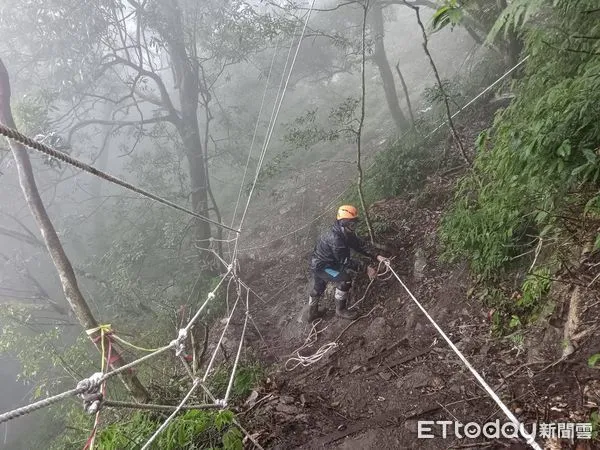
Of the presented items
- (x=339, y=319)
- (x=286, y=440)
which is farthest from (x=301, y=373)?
(x=286, y=440)

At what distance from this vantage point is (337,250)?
18.4 feet

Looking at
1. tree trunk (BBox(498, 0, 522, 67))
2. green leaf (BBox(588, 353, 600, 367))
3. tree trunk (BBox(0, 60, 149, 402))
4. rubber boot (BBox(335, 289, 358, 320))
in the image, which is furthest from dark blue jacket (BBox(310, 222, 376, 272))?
tree trunk (BBox(498, 0, 522, 67))

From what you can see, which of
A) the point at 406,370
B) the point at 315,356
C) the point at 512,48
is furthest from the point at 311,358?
the point at 512,48

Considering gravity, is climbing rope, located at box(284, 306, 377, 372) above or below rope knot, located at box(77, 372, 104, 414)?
below

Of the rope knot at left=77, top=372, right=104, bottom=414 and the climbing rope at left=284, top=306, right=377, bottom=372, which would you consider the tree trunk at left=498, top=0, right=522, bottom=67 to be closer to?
the climbing rope at left=284, top=306, right=377, bottom=372

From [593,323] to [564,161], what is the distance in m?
1.23

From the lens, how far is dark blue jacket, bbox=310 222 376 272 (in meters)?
5.57

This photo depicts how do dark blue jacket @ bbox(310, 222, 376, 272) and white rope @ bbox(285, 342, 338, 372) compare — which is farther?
dark blue jacket @ bbox(310, 222, 376, 272)

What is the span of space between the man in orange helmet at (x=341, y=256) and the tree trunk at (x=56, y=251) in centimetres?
270

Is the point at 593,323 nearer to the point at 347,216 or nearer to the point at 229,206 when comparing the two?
the point at 347,216

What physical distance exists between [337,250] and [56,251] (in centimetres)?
367

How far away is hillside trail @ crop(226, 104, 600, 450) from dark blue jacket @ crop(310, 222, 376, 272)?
51 cm

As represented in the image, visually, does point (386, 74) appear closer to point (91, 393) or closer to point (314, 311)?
point (314, 311)

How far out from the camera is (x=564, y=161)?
3.22m
